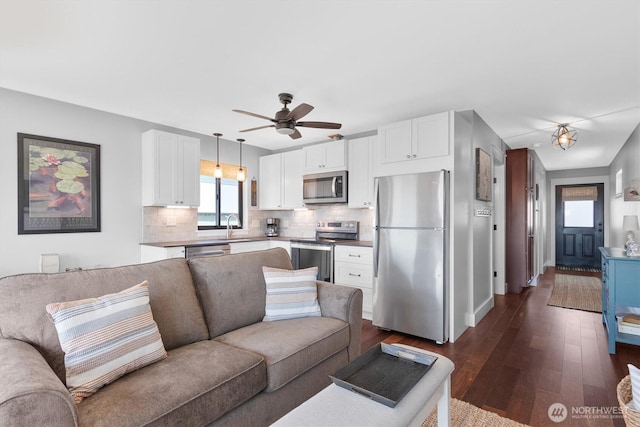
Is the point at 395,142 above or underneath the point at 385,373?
above

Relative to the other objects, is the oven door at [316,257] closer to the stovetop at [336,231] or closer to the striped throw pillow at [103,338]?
the stovetop at [336,231]

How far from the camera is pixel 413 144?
3.50 m

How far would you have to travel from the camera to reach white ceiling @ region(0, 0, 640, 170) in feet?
6.12

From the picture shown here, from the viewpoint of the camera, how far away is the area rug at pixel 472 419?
6.21 feet

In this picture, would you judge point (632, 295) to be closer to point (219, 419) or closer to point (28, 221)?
point (219, 419)

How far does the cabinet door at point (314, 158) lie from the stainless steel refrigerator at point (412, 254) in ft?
4.27

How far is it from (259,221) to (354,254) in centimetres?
221

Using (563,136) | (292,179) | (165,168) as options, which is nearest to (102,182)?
(165,168)

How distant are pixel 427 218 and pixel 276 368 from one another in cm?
212

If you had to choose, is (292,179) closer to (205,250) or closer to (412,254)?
(205,250)

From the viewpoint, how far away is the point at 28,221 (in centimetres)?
312

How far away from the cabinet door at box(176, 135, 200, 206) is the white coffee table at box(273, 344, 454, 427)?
352cm

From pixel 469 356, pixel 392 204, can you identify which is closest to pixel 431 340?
pixel 469 356

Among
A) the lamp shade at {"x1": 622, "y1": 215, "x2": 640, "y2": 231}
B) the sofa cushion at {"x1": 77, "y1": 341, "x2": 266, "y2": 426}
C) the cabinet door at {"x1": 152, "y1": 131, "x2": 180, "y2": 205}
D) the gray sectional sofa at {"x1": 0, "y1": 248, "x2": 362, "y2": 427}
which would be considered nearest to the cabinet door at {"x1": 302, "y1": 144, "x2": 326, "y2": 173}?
the cabinet door at {"x1": 152, "y1": 131, "x2": 180, "y2": 205}
